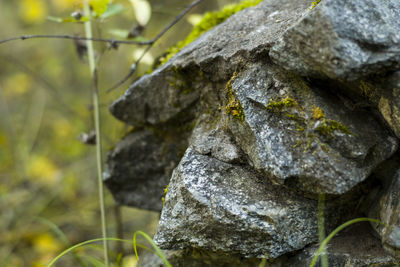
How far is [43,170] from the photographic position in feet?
13.3

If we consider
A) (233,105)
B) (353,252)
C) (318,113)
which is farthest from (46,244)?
(318,113)

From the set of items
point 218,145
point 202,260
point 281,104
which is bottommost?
point 202,260

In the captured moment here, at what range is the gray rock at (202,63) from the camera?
120 centimetres

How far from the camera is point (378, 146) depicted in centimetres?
101

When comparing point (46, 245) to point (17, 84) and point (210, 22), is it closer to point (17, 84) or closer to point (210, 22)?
point (210, 22)

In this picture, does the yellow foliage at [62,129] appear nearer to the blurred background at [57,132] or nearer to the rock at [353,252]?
the blurred background at [57,132]

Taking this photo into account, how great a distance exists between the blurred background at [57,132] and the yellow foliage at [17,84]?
0.7 inches

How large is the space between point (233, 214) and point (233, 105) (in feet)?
1.25

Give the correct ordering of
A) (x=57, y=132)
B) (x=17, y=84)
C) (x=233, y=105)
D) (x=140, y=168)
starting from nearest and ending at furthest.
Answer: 1. (x=233, y=105)
2. (x=140, y=168)
3. (x=57, y=132)
4. (x=17, y=84)

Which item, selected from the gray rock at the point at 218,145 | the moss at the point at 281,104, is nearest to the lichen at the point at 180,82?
the gray rock at the point at 218,145

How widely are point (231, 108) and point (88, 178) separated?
3578mm

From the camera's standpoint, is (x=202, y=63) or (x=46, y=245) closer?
(x=202, y=63)

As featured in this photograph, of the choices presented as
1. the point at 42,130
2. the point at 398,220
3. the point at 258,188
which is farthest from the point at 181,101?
the point at 42,130

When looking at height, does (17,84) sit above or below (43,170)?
above
